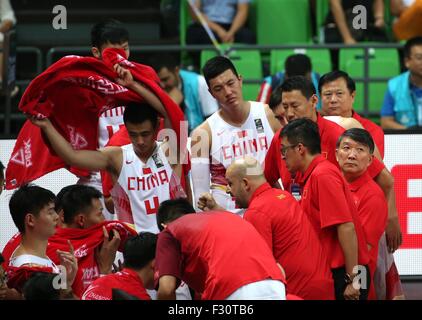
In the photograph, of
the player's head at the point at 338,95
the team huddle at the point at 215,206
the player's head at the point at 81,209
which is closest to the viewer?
the team huddle at the point at 215,206

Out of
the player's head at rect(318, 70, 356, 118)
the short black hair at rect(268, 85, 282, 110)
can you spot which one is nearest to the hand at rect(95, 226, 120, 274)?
the short black hair at rect(268, 85, 282, 110)

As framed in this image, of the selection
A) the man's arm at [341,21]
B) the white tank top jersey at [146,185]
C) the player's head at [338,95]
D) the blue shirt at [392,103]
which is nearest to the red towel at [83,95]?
the white tank top jersey at [146,185]

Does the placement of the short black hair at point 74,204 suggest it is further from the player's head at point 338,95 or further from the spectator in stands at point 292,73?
the spectator in stands at point 292,73

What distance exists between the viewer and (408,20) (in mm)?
11945

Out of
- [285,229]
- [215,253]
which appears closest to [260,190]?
[285,229]

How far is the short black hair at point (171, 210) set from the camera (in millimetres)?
7328

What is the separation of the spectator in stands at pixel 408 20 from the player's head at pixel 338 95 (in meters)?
3.02

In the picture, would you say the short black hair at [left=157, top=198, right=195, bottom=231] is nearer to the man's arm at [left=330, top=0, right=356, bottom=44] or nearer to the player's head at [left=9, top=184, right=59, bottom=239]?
the player's head at [left=9, top=184, right=59, bottom=239]

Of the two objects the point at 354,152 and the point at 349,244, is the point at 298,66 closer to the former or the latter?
the point at 354,152

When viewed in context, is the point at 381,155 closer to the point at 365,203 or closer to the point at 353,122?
the point at 353,122

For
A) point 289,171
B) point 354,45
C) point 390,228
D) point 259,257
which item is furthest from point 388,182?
point 354,45

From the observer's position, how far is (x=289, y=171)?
773cm

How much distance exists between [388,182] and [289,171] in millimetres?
916

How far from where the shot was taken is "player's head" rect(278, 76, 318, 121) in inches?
329
